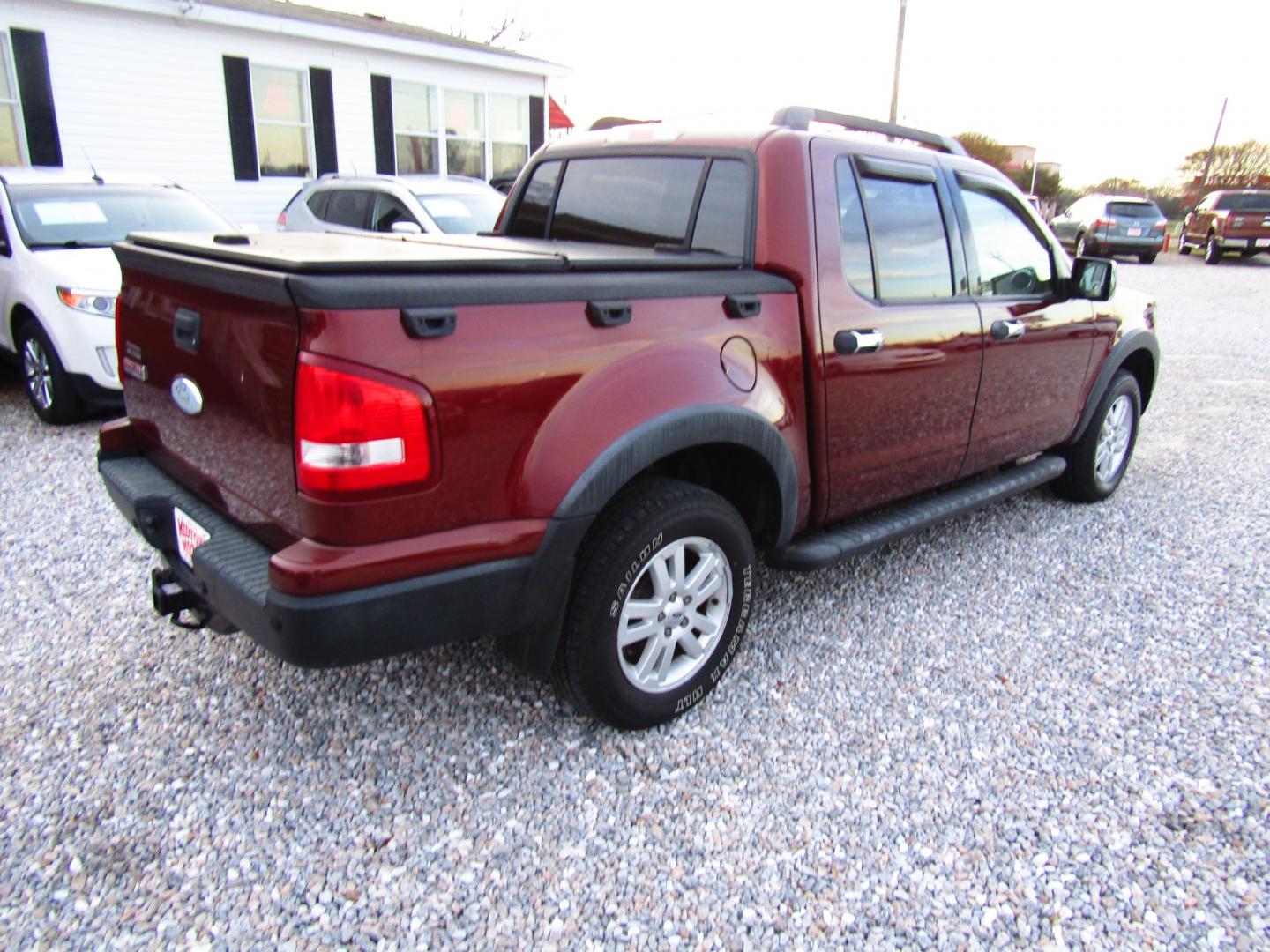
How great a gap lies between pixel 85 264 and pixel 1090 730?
624 cm

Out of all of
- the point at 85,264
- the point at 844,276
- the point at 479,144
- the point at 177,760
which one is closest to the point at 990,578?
the point at 844,276

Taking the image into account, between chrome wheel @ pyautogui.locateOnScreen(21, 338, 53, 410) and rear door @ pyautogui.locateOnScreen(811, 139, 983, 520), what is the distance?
5.24 meters

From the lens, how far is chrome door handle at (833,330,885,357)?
10.1 ft

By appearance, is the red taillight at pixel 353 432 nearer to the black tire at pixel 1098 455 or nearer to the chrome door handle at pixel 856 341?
the chrome door handle at pixel 856 341

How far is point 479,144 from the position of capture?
16.3 m

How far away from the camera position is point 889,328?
10.6 ft

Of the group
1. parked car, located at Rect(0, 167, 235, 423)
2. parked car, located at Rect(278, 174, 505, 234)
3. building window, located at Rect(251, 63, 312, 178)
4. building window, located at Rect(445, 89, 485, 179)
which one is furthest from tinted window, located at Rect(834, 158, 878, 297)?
building window, located at Rect(445, 89, 485, 179)

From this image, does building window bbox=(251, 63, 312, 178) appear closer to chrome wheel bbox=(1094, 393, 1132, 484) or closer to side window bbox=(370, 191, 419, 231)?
side window bbox=(370, 191, 419, 231)

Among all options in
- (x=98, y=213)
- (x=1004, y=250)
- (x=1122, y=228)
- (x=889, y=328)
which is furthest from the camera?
(x=1122, y=228)

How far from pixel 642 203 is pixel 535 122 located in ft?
48.9

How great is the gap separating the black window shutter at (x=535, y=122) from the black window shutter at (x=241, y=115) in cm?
533

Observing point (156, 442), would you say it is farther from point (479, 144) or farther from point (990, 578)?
point (479, 144)

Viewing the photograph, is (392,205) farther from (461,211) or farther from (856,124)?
(856,124)

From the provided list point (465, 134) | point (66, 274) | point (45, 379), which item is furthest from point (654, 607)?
point (465, 134)
